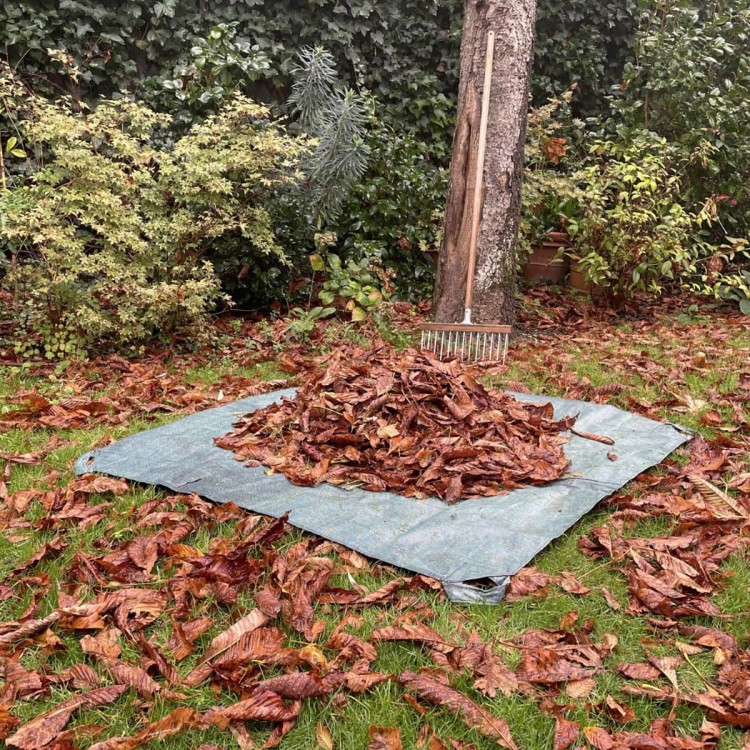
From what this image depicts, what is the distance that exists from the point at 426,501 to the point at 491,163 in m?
3.02

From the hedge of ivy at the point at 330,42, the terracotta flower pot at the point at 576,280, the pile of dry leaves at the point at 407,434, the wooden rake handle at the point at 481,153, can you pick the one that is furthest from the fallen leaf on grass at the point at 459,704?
the hedge of ivy at the point at 330,42

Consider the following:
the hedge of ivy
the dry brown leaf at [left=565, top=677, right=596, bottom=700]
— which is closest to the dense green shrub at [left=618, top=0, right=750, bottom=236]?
the hedge of ivy

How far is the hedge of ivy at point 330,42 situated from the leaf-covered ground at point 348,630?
4.28 m

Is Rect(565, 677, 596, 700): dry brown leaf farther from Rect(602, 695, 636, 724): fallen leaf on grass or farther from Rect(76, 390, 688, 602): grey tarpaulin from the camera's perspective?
Rect(76, 390, 688, 602): grey tarpaulin

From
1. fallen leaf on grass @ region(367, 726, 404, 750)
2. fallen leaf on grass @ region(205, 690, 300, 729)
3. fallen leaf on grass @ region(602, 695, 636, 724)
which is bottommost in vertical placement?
fallen leaf on grass @ region(367, 726, 404, 750)

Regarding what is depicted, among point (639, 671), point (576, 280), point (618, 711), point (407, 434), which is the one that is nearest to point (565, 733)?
point (618, 711)

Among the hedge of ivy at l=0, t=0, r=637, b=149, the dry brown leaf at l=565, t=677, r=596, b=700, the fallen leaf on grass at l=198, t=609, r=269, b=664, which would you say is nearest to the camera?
the dry brown leaf at l=565, t=677, r=596, b=700

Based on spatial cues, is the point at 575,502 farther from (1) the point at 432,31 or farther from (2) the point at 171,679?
(1) the point at 432,31

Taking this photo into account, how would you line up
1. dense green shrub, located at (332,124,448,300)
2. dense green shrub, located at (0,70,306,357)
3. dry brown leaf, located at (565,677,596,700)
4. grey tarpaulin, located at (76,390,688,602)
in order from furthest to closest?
dense green shrub, located at (332,124,448,300) < dense green shrub, located at (0,70,306,357) < grey tarpaulin, located at (76,390,688,602) < dry brown leaf, located at (565,677,596,700)

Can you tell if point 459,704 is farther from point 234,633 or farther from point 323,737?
point 234,633

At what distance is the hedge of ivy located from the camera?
5.79 meters

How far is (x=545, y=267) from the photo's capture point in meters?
6.79

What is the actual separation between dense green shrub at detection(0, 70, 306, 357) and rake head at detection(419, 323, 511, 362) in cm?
130

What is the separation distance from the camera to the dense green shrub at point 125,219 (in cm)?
413
